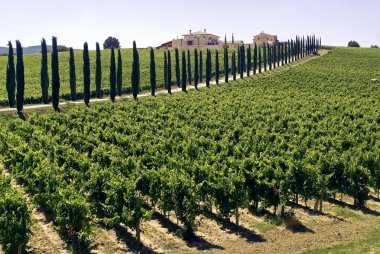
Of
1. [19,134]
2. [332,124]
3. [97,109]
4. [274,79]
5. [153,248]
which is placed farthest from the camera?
[274,79]

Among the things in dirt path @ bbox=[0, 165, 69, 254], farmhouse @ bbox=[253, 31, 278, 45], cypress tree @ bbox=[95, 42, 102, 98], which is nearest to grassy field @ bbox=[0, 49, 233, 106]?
cypress tree @ bbox=[95, 42, 102, 98]

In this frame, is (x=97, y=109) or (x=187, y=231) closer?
(x=187, y=231)

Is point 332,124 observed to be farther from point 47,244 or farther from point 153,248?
point 47,244

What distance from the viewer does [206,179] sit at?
94.1 feet

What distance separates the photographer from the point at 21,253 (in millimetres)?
22125

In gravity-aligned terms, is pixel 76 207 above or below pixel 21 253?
above

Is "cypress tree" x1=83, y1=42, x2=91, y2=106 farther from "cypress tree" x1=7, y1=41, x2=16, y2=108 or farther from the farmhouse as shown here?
the farmhouse

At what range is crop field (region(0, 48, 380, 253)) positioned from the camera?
24.5m

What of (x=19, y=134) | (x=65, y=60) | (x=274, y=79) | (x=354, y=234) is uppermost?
(x=65, y=60)

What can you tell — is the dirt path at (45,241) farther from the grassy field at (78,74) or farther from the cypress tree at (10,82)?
the grassy field at (78,74)

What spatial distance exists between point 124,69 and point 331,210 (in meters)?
88.8

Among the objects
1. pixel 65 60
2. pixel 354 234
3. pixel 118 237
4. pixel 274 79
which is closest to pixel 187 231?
pixel 118 237

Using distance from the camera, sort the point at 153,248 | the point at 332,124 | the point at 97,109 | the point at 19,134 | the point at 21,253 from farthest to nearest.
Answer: the point at 97,109 < the point at 332,124 < the point at 19,134 < the point at 153,248 < the point at 21,253

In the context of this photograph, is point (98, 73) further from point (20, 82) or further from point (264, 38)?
point (264, 38)
